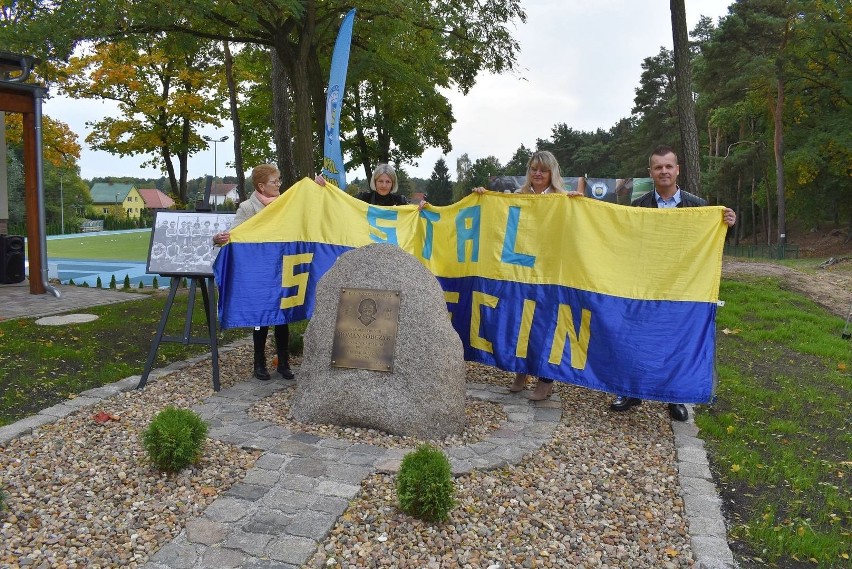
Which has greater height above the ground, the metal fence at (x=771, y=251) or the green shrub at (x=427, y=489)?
the metal fence at (x=771, y=251)

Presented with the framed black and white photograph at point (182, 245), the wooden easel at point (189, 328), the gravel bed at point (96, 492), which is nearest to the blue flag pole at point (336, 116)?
the framed black and white photograph at point (182, 245)

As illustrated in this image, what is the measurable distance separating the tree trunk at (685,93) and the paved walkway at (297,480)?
21.2 ft

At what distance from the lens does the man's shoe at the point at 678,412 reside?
5.45 meters

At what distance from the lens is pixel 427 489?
10.9 ft

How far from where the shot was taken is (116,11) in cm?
945

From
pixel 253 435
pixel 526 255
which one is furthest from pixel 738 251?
pixel 253 435

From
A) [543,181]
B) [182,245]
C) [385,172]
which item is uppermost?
[385,172]

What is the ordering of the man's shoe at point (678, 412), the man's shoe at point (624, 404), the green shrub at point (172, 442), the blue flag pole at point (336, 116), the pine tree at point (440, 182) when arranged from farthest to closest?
the pine tree at point (440, 182)
the blue flag pole at point (336, 116)
the man's shoe at point (624, 404)
the man's shoe at point (678, 412)
the green shrub at point (172, 442)

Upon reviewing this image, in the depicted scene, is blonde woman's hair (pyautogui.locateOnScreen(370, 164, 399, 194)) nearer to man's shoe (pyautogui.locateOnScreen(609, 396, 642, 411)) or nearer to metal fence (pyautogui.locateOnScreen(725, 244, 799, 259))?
man's shoe (pyautogui.locateOnScreen(609, 396, 642, 411))

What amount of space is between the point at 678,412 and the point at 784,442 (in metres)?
0.82

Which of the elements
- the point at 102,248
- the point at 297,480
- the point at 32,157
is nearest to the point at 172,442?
the point at 297,480

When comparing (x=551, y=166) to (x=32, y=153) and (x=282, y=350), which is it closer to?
(x=282, y=350)

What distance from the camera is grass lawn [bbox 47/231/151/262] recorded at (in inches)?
1020

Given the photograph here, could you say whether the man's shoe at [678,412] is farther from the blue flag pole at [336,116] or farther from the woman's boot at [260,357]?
the blue flag pole at [336,116]
